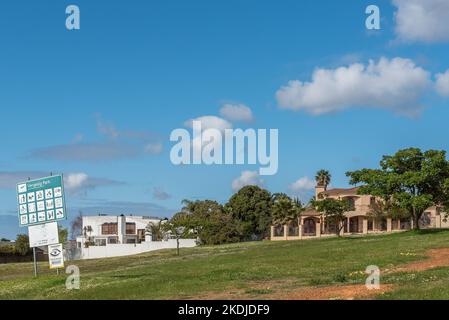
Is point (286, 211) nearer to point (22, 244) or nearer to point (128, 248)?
point (128, 248)

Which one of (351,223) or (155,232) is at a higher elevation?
(351,223)

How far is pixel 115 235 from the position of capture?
149 meters

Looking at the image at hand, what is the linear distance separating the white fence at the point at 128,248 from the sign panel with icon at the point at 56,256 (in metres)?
80.2

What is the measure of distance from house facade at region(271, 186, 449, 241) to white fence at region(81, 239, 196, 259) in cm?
1677

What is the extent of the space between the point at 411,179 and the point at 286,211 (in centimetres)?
4840

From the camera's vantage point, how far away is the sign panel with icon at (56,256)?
36031mm

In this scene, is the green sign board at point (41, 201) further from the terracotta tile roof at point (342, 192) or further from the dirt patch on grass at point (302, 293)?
the terracotta tile roof at point (342, 192)

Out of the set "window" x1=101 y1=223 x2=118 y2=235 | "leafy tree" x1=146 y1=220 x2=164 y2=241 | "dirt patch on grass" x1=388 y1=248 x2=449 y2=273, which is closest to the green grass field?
"dirt patch on grass" x1=388 y1=248 x2=449 y2=273

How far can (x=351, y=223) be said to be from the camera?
11031 centimetres

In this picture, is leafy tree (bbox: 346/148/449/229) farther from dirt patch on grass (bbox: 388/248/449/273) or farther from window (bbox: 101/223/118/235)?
window (bbox: 101/223/118/235)

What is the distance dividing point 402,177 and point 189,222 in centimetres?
4892

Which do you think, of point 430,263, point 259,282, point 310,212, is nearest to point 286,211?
point 310,212
